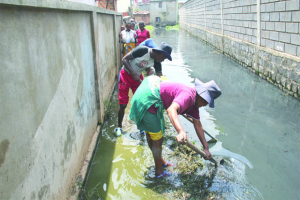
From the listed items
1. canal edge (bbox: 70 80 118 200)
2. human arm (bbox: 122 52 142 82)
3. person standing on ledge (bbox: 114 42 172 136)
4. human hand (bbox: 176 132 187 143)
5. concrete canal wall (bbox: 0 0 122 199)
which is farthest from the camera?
human arm (bbox: 122 52 142 82)

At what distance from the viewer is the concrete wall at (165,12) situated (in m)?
41.4

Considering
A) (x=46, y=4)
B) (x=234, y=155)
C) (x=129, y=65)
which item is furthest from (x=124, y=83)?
(x=46, y=4)

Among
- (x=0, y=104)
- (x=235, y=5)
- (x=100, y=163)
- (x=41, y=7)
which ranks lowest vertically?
(x=100, y=163)

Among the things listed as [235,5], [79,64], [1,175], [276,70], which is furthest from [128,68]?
[235,5]

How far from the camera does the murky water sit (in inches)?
115

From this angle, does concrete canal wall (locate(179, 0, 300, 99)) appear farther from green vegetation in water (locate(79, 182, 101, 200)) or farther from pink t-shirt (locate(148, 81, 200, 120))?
green vegetation in water (locate(79, 182, 101, 200))

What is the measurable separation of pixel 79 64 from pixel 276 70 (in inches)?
216

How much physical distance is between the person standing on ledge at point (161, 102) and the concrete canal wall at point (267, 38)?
160 inches

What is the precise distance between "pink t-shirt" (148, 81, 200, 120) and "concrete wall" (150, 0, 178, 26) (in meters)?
40.8

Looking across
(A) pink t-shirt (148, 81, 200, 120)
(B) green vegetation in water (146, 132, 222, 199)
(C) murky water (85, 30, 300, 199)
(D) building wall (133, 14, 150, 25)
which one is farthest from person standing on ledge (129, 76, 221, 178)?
(D) building wall (133, 14, 150, 25)

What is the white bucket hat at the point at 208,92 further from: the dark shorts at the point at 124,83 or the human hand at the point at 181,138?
the dark shorts at the point at 124,83

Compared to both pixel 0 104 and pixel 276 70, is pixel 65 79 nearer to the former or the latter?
pixel 0 104

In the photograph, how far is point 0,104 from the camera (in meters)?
1.38

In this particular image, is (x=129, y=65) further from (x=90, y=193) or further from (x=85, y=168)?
(x=90, y=193)
